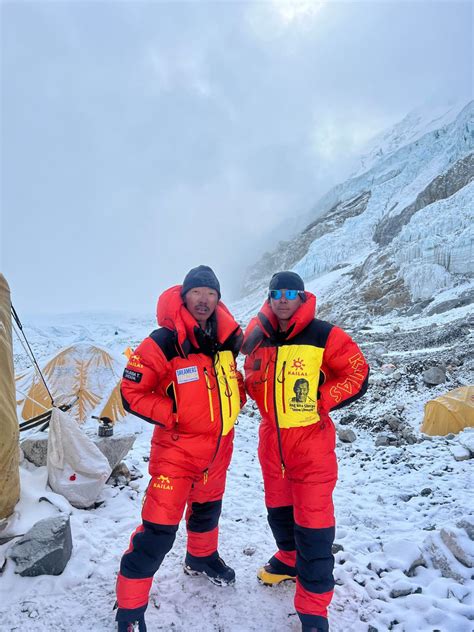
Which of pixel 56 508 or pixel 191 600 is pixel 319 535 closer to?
pixel 191 600

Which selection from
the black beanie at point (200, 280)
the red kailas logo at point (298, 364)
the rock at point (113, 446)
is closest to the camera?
the red kailas logo at point (298, 364)

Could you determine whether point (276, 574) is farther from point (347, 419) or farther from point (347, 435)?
point (347, 419)

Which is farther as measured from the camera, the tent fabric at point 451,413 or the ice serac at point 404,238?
the ice serac at point 404,238

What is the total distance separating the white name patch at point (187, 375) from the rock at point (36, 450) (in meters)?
2.73

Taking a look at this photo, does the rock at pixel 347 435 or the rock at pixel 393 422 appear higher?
the rock at pixel 393 422

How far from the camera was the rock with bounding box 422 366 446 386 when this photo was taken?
9188 millimetres

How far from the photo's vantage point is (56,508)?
388 cm

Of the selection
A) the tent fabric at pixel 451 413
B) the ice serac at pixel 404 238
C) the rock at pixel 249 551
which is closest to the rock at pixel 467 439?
the tent fabric at pixel 451 413

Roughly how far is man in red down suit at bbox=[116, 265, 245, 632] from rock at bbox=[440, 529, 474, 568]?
195 cm

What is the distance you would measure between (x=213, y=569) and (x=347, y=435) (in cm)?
490

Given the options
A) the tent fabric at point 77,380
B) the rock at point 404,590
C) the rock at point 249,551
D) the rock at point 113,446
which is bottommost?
the rock at point 249,551

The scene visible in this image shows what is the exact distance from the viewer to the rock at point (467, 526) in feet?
11.6

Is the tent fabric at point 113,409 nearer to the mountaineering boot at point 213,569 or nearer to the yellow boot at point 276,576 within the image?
the mountaineering boot at point 213,569

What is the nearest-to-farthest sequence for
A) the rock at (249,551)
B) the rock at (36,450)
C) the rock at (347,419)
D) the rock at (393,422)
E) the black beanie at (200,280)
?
the black beanie at (200,280) < the rock at (249,551) < the rock at (36,450) < the rock at (393,422) < the rock at (347,419)
